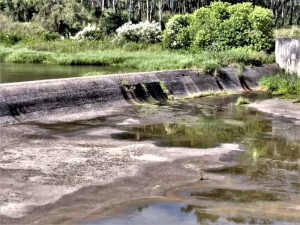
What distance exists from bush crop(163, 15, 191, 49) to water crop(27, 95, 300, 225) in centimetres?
1401

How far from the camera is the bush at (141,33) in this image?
141ft

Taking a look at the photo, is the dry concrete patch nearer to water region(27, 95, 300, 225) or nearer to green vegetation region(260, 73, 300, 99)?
water region(27, 95, 300, 225)

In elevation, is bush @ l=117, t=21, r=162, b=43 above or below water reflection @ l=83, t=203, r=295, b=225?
above

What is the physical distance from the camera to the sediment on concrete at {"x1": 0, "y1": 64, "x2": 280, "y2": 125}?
58.1 ft

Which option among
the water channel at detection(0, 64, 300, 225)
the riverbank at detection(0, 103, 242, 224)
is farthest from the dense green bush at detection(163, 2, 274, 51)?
the riverbank at detection(0, 103, 242, 224)

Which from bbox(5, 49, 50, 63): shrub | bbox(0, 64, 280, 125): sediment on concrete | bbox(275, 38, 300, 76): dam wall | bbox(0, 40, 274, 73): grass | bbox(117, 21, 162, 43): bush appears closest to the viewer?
bbox(0, 64, 280, 125): sediment on concrete

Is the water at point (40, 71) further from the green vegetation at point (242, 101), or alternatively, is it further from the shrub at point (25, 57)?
the green vegetation at point (242, 101)

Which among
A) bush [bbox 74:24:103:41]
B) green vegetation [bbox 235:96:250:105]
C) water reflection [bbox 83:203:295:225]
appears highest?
bush [bbox 74:24:103:41]

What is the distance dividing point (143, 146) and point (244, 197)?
4627mm

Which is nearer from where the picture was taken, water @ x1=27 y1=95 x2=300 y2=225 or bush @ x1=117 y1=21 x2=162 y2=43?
water @ x1=27 y1=95 x2=300 y2=225

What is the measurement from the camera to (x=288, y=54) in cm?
2956

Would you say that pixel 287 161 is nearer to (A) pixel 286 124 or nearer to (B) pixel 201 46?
(A) pixel 286 124

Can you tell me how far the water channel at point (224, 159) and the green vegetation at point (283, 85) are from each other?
174cm

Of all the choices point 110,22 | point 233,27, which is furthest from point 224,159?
point 110,22
